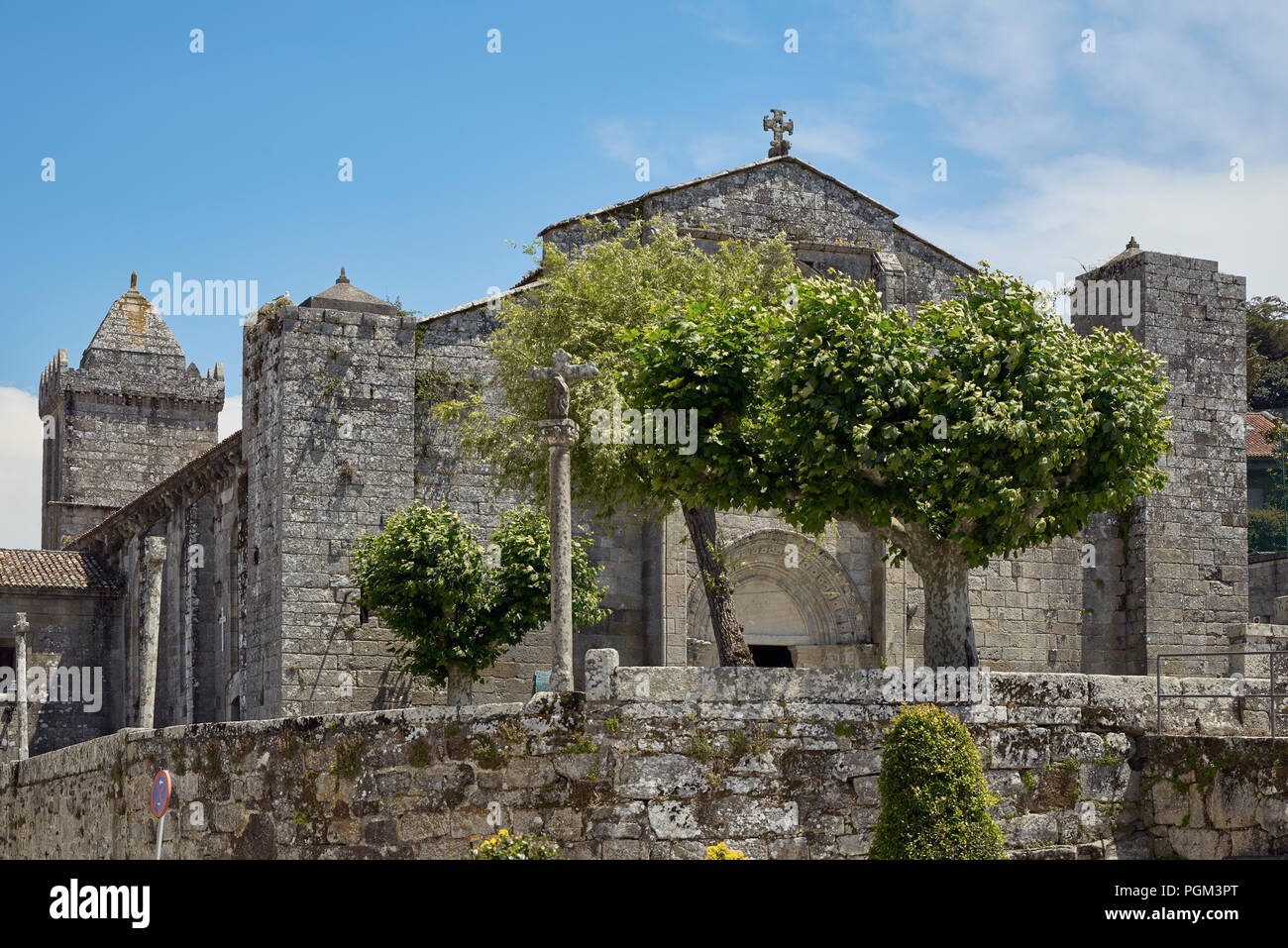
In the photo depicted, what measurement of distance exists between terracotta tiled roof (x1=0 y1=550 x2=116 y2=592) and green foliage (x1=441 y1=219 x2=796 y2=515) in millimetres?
17308

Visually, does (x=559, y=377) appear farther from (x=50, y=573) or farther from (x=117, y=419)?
(x=117, y=419)

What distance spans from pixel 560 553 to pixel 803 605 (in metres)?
12.0

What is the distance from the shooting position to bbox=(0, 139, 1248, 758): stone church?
23.2 meters

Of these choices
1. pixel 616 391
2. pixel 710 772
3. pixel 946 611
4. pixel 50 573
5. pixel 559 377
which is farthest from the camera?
pixel 50 573

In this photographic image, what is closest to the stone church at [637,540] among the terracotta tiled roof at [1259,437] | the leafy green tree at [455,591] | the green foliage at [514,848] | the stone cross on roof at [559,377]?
the leafy green tree at [455,591]

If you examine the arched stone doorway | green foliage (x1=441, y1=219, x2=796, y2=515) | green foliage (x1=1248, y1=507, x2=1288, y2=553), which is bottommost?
the arched stone doorway

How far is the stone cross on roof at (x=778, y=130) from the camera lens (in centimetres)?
2831

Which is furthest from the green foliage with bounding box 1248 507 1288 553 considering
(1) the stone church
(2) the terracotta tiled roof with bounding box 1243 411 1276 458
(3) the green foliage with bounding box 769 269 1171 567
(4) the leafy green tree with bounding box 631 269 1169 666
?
(3) the green foliage with bounding box 769 269 1171 567

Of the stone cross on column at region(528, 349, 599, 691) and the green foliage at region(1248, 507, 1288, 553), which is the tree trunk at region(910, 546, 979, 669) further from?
the green foliage at region(1248, 507, 1288, 553)

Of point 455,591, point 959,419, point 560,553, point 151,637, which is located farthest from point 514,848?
point 151,637

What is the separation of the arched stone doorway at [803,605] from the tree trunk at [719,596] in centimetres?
541

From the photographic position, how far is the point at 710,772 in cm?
1395
